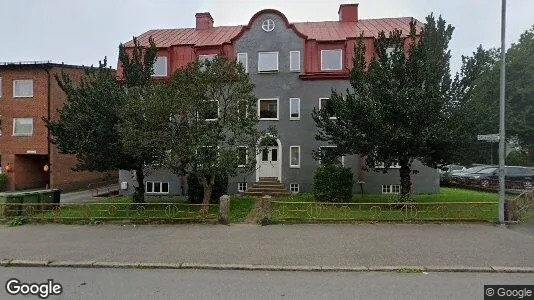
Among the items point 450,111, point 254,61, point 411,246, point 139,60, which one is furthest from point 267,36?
point 411,246

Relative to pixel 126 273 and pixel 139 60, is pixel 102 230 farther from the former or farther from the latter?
pixel 139 60

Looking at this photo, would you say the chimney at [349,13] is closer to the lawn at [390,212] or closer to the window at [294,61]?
the window at [294,61]

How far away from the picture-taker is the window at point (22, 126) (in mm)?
25016

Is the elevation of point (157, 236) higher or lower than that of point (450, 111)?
lower

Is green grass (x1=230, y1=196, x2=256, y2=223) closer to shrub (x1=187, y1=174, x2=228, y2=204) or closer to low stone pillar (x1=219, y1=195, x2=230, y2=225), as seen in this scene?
low stone pillar (x1=219, y1=195, x2=230, y2=225)

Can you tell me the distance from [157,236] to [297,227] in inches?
150

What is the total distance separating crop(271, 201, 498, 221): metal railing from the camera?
10883mm

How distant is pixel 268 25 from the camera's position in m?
19.7

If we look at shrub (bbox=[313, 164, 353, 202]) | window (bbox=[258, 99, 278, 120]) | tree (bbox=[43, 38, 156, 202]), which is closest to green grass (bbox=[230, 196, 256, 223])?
shrub (bbox=[313, 164, 353, 202])

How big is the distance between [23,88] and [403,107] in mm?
25139

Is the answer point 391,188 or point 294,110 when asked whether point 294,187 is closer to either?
point 294,110

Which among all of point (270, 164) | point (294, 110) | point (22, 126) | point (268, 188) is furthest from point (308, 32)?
point (22, 126)

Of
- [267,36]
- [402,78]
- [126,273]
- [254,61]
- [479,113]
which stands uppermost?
[267,36]

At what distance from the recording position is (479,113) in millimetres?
12961
